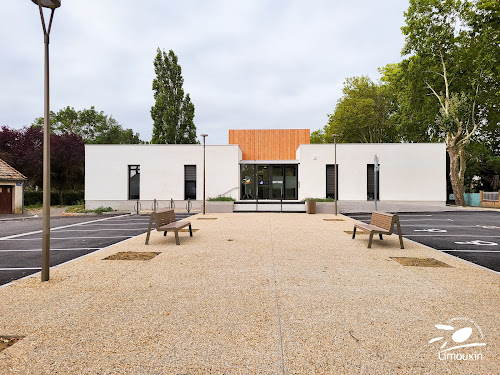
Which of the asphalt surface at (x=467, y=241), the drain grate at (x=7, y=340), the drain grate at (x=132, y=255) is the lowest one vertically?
the asphalt surface at (x=467, y=241)

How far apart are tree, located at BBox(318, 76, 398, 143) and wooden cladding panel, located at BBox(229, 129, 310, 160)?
847 centimetres

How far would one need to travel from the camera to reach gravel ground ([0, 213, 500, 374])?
98.7 inches

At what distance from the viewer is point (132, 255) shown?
22.0 ft

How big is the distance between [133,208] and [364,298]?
2092cm

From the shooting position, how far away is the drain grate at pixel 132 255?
21.0 feet

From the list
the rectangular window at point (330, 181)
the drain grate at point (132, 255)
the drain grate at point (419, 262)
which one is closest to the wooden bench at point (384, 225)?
the drain grate at point (419, 262)

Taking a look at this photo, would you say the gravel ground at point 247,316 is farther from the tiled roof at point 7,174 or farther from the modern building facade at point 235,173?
the tiled roof at point 7,174

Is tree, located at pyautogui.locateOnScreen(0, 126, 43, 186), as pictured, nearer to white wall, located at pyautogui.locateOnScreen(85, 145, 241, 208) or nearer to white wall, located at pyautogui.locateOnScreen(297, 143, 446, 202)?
white wall, located at pyautogui.locateOnScreen(85, 145, 241, 208)

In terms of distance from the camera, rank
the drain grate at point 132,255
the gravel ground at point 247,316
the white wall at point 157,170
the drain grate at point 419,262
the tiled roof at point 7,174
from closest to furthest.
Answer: the gravel ground at point 247,316, the drain grate at point 419,262, the drain grate at point 132,255, the tiled roof at point 7,174, the white wall at point 157,170

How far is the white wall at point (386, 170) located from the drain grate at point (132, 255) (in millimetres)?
16282

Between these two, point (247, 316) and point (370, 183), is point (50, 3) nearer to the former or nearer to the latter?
point (247, 316)

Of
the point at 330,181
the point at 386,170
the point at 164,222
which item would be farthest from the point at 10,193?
the point at 386,170

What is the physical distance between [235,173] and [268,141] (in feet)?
20.6

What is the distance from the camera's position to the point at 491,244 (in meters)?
8.32
